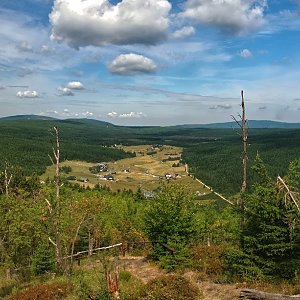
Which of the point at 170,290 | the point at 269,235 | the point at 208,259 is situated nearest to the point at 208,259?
the point at 208,259

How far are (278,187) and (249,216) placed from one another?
1.99 m

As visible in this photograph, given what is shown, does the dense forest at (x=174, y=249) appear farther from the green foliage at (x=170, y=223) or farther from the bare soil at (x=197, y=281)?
the bare soil at (x=197, y=281)

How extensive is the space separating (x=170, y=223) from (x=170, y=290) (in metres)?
9.37

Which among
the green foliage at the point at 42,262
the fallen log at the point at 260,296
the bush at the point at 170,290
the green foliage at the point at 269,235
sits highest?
the green foliage at the point at 269,235

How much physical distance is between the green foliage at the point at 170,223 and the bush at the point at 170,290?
700cm

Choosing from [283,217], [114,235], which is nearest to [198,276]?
[283,217]

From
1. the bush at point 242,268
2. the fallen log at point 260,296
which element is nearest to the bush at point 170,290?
the fallen log at point 260,296

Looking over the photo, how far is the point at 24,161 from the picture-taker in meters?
186

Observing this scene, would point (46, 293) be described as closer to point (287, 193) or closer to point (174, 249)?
point (174, 249)

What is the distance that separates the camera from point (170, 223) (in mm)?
23859

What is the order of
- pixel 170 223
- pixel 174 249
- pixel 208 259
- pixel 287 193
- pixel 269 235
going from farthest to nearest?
pixel 170 223, pixel 174 249, pixel 208 259, pixel 269 235, pixel 287 193

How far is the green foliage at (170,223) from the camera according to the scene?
910 inches

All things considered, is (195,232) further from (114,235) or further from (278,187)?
(114,235)

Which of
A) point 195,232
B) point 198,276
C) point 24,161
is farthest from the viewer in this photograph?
point 24,161
